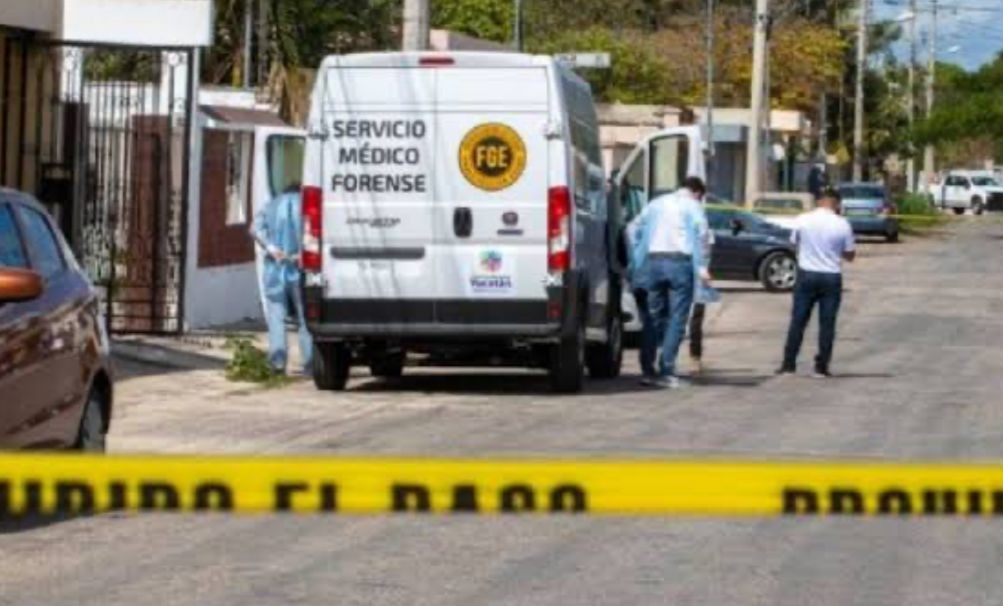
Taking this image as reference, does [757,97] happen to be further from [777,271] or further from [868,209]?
[777,271]

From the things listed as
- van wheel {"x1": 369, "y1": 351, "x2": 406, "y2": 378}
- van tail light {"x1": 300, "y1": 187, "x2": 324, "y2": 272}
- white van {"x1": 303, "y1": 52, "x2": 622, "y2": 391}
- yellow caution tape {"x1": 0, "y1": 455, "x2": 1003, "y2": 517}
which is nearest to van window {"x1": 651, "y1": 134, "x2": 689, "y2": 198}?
van wheel {"x1": 369, "y1": 351, "x2": 406, "y2": 378}

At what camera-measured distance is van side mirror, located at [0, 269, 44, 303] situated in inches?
A: 407

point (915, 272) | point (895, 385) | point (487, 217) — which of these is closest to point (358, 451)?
point (487, 217)

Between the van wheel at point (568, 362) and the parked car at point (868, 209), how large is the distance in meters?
40.8

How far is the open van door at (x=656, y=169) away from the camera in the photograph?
74.9 ft

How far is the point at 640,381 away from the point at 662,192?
2.21 meters

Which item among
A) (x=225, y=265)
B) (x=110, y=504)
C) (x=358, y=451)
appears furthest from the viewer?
(x=225, y=265)

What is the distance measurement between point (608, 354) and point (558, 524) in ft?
32.1

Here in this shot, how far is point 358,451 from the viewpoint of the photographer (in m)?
15.2

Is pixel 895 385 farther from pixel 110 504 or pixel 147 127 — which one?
pixel 110 504

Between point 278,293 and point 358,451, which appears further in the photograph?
point 278,293

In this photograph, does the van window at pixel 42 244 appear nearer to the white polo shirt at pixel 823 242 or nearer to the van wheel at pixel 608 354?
the van wheel at pixel 608 354

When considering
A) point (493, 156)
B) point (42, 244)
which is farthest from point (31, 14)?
point (42, 244)

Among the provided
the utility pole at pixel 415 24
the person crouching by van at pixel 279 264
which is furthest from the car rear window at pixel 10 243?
the utility pole at pixel 415 24
